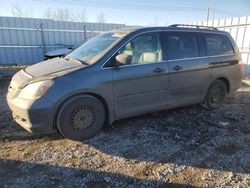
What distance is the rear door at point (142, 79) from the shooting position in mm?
4094

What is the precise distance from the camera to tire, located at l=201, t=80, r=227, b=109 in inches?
218

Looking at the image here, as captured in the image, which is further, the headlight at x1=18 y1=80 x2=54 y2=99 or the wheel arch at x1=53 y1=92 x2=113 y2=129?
the wheel arch at x1=53 y1=92 x2=113 y2=129

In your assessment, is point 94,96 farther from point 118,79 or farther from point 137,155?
point 137,155

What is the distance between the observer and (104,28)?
1359 cm

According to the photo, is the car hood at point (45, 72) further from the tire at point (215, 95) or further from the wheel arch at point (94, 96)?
the tire at point (215, 95)

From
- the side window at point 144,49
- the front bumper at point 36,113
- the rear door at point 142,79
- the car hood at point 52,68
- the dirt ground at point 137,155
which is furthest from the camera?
the side window at point 144,49

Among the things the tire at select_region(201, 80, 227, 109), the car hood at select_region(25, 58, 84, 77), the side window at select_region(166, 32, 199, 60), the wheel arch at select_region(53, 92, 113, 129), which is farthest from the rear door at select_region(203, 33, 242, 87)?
the car hood at select_region(25, 58, 84, 77)

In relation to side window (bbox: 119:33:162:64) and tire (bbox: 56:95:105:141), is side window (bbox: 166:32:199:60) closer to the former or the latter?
side window (bbox: 119:33:162:64)

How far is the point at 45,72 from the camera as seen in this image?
3861 millimetres

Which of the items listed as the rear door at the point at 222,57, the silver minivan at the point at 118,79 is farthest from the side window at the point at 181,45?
the rear door at the point at 222,57

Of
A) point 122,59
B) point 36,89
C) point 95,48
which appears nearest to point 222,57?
point 122,59

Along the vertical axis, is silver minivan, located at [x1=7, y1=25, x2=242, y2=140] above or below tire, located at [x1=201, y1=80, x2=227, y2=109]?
above

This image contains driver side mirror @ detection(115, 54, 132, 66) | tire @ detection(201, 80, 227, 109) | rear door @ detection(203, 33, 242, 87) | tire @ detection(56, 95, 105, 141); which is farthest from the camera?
tire @ detection(201, 80, 227, 109)

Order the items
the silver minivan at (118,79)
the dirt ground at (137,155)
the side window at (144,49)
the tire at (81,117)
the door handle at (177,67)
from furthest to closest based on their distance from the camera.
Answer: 1. the door handle at (177,67)
2. the side window at (144,49)
3. the tire at (81,117)
4. the silver minivan at (118,79)
5. the dirt ground at (137,155)
